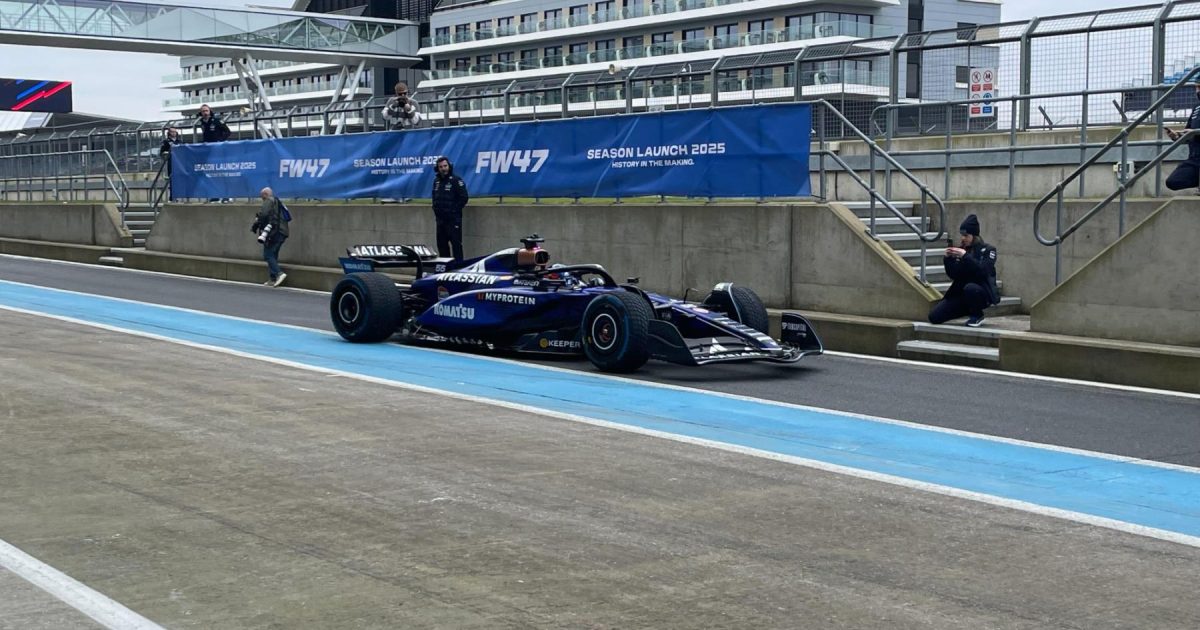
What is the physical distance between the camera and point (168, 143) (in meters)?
30.2

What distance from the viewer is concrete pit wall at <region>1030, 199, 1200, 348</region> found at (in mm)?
12695

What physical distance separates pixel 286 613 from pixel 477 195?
16.8m

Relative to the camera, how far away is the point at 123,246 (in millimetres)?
30656

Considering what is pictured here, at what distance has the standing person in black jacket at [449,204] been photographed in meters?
21.2

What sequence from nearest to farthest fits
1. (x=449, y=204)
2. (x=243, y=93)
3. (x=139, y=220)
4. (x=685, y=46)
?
(x=449, y=204)
(x=139, y=220)
(x=685, y=46)
(x=243, y=93)

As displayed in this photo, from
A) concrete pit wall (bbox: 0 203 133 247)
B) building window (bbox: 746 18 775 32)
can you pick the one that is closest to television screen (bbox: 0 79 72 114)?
building window (bbox: 746 18 775 32)

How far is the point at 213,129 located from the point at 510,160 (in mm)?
10630

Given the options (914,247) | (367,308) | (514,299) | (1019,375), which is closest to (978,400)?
(1019,375)

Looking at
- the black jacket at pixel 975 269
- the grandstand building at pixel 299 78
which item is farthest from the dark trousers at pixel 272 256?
the grandstand building at pixel 299 78

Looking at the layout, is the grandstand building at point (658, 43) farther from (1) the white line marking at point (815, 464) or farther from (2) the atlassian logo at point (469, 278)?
(1) the white line marking at point (815, 464)

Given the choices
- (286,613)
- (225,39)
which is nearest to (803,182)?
(286,613)

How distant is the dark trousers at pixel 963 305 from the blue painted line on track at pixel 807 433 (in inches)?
151

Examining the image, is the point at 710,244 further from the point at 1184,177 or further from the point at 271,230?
the point at 271,230

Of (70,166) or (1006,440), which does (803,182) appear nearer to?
(1006,440)
